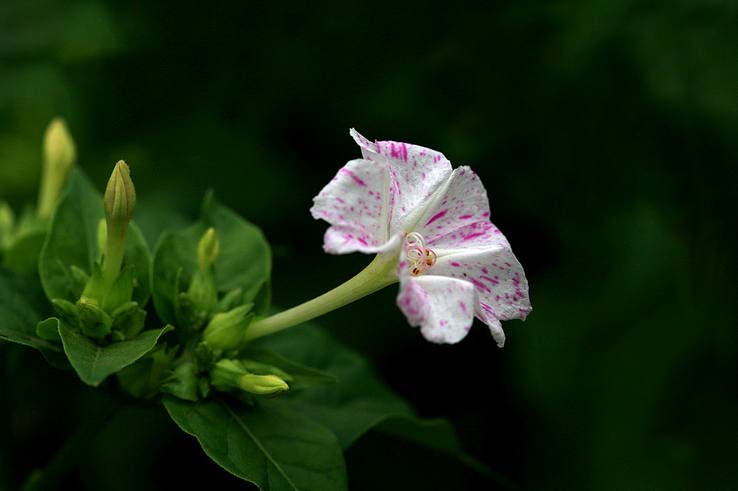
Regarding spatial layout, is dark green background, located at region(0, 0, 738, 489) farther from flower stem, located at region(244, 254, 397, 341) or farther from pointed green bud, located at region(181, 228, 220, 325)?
flower stem, located at region(244, 254, 397, 341)

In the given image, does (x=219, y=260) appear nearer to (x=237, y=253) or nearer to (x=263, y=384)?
(x=237, y=253)

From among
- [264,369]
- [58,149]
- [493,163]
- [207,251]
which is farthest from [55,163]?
[493,163]

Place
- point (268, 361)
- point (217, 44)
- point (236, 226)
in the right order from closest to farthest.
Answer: point (268, 361) → point (236, 226) → point (217, 44)

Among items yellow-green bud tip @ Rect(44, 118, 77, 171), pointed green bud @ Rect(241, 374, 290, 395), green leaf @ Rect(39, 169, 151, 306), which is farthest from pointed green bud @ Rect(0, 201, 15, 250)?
pointed green bud @ Rect(241, 374, 290, 395)

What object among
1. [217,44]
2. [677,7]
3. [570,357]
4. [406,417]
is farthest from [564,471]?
[217,44]

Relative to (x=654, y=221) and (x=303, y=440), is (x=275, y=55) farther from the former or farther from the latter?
(x=303, y=440)

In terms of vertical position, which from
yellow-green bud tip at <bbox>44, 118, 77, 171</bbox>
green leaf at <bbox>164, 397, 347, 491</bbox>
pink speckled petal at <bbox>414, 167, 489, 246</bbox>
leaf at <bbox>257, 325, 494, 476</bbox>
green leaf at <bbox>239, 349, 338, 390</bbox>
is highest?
pink speckled petal at <bbox>414, 167, 489, 246</bbox>
